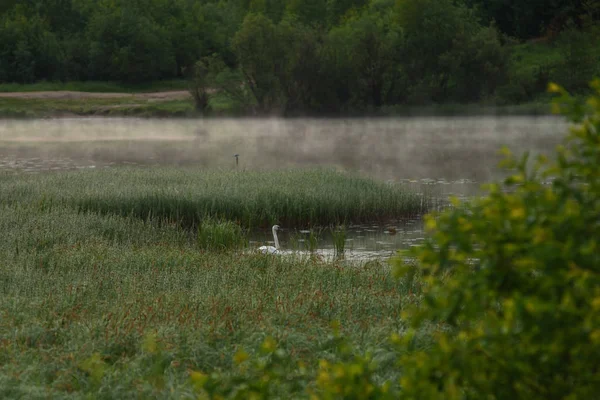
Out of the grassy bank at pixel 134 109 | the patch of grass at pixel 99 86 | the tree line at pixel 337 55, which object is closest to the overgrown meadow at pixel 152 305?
the grassy bank at pixel 134 109

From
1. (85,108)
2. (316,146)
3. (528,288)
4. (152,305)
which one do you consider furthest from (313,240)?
(85,108)

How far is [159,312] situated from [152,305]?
0.20 metres

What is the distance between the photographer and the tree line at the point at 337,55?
213ft

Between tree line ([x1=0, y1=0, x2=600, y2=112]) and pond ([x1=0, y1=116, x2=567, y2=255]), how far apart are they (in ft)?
11.0

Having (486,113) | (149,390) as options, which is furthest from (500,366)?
(486,113)

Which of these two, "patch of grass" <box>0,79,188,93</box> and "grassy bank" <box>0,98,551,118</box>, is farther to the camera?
"patch of grass" <box>0,79,188,93</box>

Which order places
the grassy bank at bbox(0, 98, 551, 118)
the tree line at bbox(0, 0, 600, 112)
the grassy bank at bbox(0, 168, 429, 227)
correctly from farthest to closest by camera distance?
the tree line at bbox(0, 0, 600, 112) < the grassy bank at bbox(0, 98, 551, 118) < the grassy bank at bbox(0, 168, 429, 227)

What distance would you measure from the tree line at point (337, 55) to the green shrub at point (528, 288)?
59.5m

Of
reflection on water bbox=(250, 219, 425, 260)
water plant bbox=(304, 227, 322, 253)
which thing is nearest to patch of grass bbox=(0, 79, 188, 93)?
reflection on water bbox=(250, 219, 425, 260)

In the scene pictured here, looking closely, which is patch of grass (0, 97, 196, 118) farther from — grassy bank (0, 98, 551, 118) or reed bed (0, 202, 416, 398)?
reed bed (0, 202, 416, 398)

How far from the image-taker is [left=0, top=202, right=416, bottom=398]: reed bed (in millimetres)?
6223

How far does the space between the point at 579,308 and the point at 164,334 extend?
4.31 metres

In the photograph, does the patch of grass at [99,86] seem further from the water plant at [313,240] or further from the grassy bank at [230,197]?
the water plant at [313,240]

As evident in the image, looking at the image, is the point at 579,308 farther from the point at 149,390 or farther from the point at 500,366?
the point at 149,390
